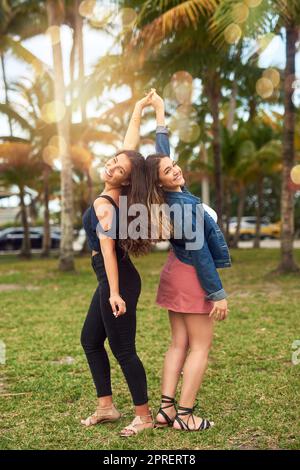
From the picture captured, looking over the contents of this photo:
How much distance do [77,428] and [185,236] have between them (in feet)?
4.47

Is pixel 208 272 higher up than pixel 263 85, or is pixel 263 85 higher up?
pixel 263 85

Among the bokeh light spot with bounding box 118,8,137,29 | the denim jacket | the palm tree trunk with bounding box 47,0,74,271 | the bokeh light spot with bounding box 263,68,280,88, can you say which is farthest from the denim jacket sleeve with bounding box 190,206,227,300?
the bokeh light spot with bounding box 263,68,280,88

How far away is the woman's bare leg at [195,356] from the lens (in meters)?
3.54

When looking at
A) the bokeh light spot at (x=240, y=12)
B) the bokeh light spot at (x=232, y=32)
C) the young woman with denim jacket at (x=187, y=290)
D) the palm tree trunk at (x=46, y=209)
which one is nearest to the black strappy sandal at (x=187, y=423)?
the young woman with denim jacket at (x=187, y=290)

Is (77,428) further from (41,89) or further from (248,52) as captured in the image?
(41,89)

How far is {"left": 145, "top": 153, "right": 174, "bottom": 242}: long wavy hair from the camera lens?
337 cm

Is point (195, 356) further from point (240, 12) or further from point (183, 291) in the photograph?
point (240, 12)

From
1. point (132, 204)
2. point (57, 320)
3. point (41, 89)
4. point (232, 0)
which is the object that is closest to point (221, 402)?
point (132, 204)

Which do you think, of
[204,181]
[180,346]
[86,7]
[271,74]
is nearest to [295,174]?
[271,74]

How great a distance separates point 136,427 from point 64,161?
35.3ft

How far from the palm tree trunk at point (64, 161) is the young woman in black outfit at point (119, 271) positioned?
10.4 m

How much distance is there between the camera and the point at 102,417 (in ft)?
12.2
